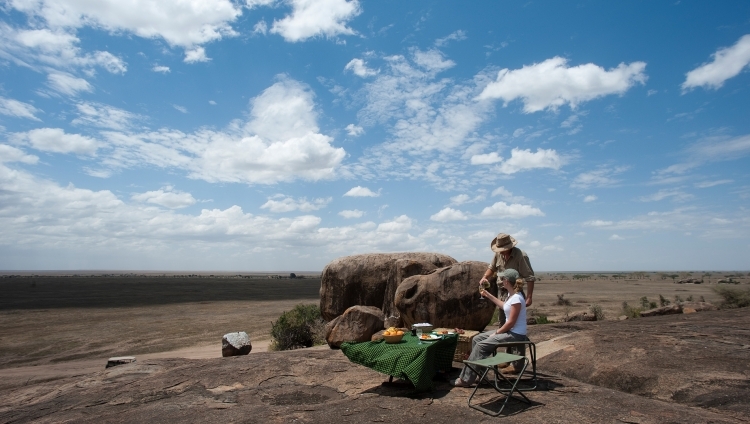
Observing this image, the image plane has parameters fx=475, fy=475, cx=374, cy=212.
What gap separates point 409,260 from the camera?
13891mm

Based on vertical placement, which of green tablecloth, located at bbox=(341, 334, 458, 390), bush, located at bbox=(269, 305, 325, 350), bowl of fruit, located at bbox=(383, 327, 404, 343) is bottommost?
bush, located at bbox=(269, 305, 325, 350)

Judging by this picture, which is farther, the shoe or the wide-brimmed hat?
the wide-brimmed hat

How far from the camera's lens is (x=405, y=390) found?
22.6 ft

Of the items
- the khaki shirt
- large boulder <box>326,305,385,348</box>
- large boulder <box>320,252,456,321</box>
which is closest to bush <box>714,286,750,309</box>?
large boulder <box>320,252,456,321</box>

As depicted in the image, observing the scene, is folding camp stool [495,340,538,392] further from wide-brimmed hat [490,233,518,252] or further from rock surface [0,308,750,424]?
wide-brimmed hat [490,233,518,252]

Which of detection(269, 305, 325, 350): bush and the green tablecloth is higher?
the green tablecloth

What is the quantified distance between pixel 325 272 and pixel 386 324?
3.96m

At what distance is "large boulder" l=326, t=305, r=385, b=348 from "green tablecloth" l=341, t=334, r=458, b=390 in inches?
140

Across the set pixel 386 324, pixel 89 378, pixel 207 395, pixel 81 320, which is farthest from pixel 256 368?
pixel 81 320

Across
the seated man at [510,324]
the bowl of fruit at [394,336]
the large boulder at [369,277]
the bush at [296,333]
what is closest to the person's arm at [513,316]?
the seated man at [510,324]

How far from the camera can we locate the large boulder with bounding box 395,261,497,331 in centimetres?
1052

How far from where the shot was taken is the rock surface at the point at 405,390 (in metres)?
5.81

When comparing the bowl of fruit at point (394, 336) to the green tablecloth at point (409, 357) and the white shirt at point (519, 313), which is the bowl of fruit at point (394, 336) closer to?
the green tablecloth at point (409, 357)

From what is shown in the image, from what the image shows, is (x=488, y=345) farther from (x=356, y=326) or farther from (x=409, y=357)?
(x=356, y=326)
